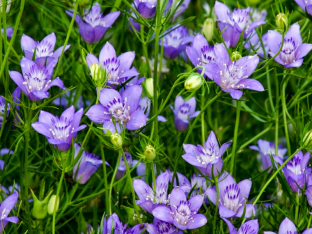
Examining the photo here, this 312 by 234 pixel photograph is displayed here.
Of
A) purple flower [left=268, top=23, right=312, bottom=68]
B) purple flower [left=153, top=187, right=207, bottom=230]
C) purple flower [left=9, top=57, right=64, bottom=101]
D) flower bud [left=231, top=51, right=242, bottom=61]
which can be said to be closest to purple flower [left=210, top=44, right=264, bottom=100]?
flower bud [left=231, top=51, right=242, bottom=61]

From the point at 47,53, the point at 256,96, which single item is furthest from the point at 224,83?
the point at 256,96

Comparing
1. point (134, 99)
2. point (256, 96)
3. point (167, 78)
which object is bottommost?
point (256, 96)

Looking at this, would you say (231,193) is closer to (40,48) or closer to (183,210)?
(183,210)

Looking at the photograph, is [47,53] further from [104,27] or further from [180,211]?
[180,211]

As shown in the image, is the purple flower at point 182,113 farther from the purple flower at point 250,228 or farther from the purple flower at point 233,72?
the purple flower at point 250,228

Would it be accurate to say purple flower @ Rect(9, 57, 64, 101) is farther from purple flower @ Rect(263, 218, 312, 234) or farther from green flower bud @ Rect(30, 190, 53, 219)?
purple flower @ Rect(263, 218, 312, 234)

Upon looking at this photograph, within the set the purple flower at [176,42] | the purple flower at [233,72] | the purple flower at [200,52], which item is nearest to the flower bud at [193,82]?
the purple flower at [233,72]
